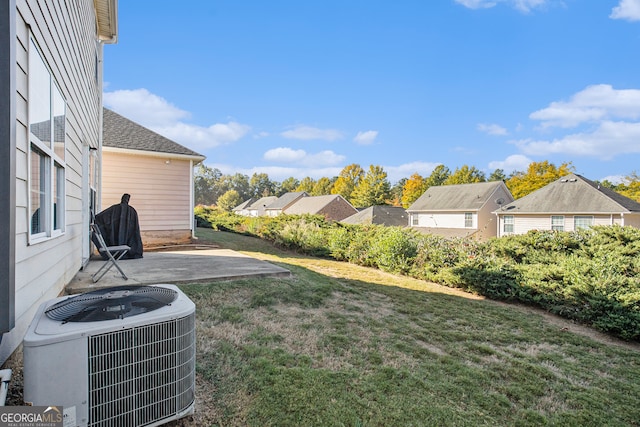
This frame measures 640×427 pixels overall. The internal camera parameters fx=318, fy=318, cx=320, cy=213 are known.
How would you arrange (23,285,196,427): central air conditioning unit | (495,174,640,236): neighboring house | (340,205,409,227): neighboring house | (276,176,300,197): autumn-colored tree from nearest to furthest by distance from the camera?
(23,285,196,427): central air conditioning unit
(495,174,640,236): neighboring house
(340,205,409,227): neighboring house
(276,176,300,197): autumn-colored tree

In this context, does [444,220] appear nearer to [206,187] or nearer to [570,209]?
[570,209]

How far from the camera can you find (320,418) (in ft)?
7.22

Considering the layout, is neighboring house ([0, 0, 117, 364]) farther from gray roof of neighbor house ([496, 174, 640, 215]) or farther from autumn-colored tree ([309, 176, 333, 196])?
autumn-colored tree ([309, 176, 333, 196])

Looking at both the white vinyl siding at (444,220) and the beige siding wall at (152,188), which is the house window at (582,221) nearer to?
the white vinyl siding at (444,220)

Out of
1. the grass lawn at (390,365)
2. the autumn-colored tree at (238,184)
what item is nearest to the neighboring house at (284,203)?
A: the autumn-colored tree at (238,184)

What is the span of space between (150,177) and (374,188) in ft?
115

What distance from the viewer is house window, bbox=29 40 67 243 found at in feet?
7.63

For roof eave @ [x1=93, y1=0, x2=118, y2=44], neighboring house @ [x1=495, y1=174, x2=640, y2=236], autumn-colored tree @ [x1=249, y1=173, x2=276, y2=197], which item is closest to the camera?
roof eave @ [x1=93, y1=0, x2=118, y2=44]

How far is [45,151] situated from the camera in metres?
2.72

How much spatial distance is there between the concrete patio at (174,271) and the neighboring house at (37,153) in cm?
37

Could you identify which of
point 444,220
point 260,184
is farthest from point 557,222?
point 260,184

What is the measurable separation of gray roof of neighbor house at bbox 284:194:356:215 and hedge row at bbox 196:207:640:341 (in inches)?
913

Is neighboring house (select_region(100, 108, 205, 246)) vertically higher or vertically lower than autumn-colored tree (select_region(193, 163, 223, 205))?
lower

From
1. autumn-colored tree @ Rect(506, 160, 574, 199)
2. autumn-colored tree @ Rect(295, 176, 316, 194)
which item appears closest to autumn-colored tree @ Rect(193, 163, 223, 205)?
autumn-colored tree @ Rect(295, 176, 316, 194)
